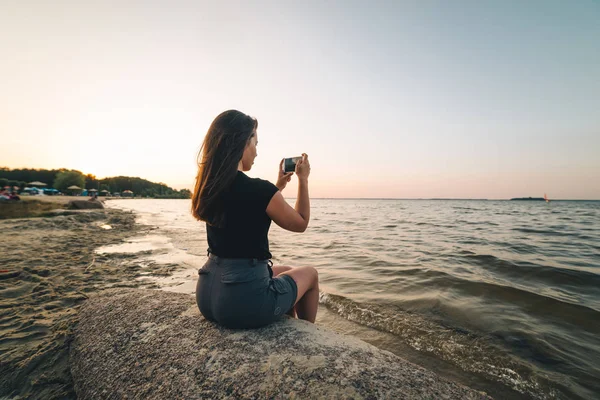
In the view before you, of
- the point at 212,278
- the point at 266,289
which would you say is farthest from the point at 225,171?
the point at 266,289

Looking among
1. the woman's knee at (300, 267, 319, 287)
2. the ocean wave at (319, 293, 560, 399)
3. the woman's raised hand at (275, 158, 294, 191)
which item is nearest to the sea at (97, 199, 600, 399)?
the ocean wave at (319, 293, 560, 399)

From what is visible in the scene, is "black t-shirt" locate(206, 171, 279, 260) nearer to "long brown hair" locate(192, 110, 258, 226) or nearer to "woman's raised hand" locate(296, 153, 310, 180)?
"long brown hair" locate(192, 110, 258, 226)

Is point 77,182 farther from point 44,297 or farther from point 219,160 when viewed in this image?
point 219,160

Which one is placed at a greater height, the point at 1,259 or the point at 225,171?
the point at 225,171

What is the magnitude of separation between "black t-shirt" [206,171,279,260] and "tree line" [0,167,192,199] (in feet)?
162

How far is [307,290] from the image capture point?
2781mm

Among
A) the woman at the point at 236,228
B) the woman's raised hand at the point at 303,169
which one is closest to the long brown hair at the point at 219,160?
the woman at the point at 236,228

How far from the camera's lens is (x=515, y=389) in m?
2.79

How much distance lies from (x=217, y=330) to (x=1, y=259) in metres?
6.67

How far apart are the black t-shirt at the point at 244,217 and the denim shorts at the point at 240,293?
3.7 inches

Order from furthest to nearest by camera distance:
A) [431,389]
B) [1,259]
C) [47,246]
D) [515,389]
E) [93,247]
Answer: [93,247] → [47,246] → [1,259] → [515,389] → [431,389]

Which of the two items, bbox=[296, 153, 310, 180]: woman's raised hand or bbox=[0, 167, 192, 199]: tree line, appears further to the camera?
bbox=[0, 167, 192, 199]: tree line

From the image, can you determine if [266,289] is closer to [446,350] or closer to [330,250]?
[446,350]

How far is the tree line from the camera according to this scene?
267 feet
